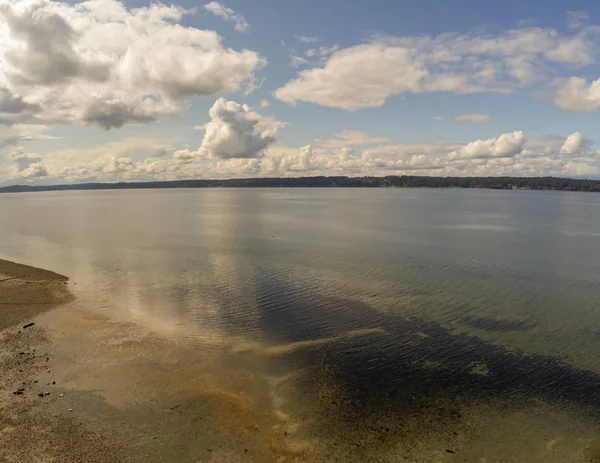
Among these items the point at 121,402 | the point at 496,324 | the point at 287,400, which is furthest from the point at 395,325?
the point at 121,402

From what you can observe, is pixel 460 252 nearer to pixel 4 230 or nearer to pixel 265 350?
pixel 265 350

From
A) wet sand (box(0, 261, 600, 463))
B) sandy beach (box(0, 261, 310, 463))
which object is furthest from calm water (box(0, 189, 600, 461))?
sandy beach (box(0, 261, 310, 463))

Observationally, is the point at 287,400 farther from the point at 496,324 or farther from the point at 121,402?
the point at 496,324

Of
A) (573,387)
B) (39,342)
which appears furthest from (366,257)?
(39,342)

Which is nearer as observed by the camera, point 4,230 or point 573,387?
point 573,387

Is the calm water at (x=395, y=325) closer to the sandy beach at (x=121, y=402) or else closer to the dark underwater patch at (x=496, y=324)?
the dark underwater patch at (x=496, y=324)

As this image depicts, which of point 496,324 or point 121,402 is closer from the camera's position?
point 121,402
